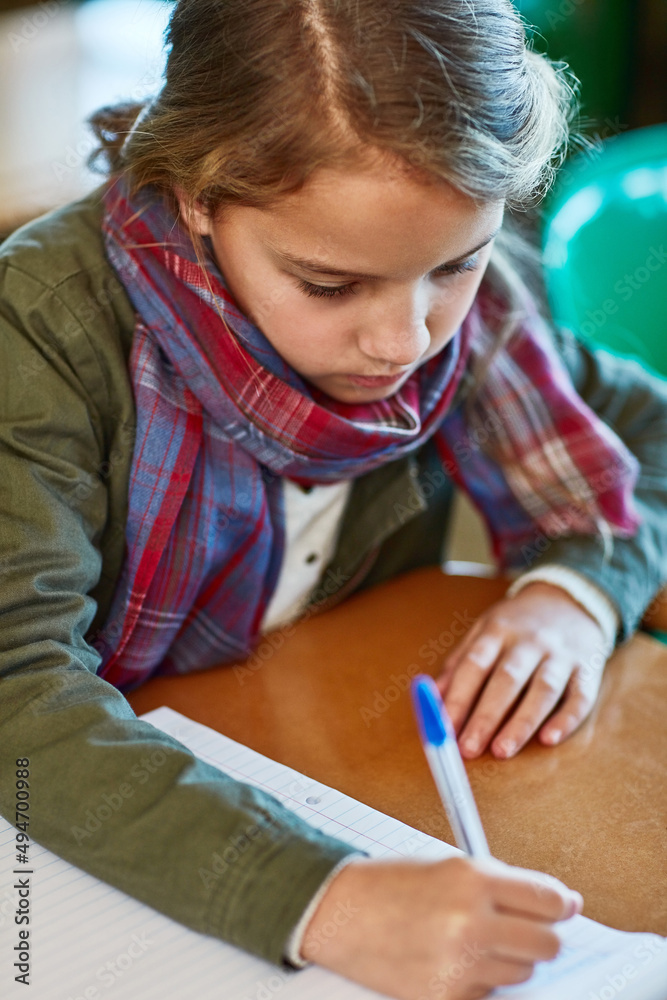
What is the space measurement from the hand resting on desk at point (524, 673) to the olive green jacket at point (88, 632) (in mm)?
60

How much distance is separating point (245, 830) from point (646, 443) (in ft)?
2.15

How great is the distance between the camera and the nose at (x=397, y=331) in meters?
0.65

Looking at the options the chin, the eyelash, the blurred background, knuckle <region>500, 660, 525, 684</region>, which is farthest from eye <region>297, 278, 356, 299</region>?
knuckle <region>500, 660, 525, 684</region>

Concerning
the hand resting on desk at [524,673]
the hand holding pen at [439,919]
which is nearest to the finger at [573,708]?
the hand resting on desk at [524,673]

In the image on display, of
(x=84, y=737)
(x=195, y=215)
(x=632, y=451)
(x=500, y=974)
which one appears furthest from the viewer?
(x=632, y=451)

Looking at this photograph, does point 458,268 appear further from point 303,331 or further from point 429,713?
point 429,713

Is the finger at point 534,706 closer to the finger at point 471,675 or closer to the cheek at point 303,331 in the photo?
the finger at point 471,675

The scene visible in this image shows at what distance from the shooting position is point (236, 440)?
79 cm

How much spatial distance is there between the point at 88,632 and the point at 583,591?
1.35ft

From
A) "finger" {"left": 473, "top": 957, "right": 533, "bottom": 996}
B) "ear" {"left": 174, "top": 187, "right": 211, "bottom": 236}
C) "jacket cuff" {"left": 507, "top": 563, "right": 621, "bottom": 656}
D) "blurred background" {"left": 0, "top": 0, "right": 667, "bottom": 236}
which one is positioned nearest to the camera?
"finger" {"left": 473, "top": 957, "right": 533, "bottom": 996}

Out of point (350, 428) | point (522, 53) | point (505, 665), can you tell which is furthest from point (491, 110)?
point (505, 665)

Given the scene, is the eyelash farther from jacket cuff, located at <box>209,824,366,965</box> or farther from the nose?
jacket cuff, located at <box>209,824,366,965</box>

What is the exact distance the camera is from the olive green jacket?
538 millimetres

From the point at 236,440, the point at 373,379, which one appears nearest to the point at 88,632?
the point at 236,440
